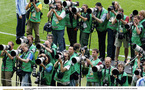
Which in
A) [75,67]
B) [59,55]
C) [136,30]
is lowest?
[75,67]

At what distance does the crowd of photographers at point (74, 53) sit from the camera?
33.8ft

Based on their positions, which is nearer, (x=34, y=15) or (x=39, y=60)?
(x=39, y=60)

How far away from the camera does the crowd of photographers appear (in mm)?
10289

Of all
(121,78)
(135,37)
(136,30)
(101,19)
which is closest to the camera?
(121,78)

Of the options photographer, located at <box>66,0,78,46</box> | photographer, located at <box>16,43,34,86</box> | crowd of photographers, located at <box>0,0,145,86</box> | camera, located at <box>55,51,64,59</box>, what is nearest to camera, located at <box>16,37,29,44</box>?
crowd of photographers, located at <box>0,0,145,86</box>

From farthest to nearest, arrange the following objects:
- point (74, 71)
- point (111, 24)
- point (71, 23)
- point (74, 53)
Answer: point (71, 23) < point (111, 24) < point (74, 53) < point (74, 71)

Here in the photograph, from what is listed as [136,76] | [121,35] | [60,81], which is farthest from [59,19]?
[136,76]

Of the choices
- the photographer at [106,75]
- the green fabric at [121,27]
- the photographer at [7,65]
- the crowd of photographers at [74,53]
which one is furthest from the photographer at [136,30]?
the photographer at [7,65]

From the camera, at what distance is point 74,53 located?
1098 centimetres

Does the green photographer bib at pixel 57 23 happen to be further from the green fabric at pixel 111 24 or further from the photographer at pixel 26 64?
the photographer at pixel 26 64

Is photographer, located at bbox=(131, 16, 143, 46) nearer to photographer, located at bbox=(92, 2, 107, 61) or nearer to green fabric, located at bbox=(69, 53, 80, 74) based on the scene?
photographer, located at bbox=(92, 2, 107, 61)

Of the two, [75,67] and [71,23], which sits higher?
[71,23]

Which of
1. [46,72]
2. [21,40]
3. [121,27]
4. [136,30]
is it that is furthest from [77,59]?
[121,27]

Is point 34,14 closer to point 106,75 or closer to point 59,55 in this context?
point 59,55
